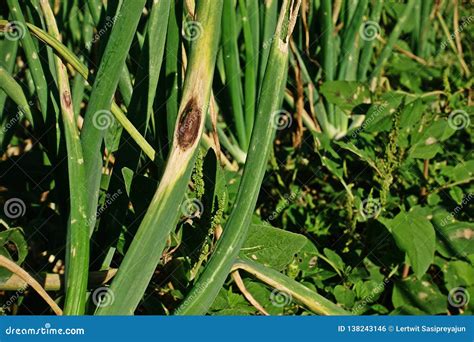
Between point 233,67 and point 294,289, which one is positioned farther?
point 233,67

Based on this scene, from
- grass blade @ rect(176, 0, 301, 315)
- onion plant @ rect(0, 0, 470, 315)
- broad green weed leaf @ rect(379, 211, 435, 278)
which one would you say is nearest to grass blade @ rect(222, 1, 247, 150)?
onion plant @ rect(0, 0, 470, 315)

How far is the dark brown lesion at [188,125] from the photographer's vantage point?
2.80ft

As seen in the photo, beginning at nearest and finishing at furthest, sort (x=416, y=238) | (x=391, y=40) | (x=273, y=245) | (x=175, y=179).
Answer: (x=175, y=179) → (x=273, y=245) → (x=416, y=238) → (x=391, y=40)

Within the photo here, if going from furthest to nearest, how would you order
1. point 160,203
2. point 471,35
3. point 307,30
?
point 471,35 → point 307,30 → point 160,203

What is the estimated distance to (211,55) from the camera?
0.84 meters

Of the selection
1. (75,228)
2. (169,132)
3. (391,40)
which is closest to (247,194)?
(75,228)

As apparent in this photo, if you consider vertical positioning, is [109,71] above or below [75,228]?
above

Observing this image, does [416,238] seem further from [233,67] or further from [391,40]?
[391,40]

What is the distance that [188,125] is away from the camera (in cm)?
86

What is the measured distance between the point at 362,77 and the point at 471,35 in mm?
753

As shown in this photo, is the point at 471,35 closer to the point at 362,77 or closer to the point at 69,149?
the point at 362,77

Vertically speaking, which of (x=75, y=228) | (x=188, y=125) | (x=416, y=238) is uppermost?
(x=188, y=125)

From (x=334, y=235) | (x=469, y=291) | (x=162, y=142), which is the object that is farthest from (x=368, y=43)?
(x=162, y=142)

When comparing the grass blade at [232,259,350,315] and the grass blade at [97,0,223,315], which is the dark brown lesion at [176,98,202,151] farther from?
the grass blade at [232,259,350,315]
